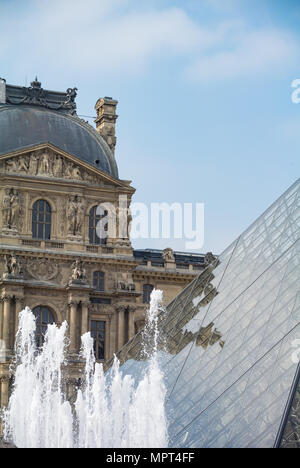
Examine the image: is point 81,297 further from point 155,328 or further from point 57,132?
point 155,328

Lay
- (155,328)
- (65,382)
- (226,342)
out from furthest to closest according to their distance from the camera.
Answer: (65,382) → (155,328) → (226,342)

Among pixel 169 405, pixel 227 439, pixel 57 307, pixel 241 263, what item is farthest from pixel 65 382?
pixel 227 439

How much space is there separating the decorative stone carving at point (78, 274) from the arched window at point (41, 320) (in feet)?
6.48

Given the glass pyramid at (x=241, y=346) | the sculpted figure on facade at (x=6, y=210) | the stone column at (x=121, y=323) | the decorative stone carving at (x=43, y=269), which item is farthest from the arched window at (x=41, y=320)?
the glass pyramid at (x=241, y=346)

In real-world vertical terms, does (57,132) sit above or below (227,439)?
above

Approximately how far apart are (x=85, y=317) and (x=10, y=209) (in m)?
6.44

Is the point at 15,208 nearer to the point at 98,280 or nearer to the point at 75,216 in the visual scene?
the point at 75,216

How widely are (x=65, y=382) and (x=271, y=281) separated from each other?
22497mm

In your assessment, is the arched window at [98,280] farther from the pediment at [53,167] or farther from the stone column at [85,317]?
the pediment at [53,167]

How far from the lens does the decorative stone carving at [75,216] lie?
57000mm

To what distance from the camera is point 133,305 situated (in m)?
57.2

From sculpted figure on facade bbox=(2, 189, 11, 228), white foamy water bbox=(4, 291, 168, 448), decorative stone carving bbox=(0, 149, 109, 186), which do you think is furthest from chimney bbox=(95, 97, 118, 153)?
white foamy water bbox=(4, 291, 168, 448)

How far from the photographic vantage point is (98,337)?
5703 cm

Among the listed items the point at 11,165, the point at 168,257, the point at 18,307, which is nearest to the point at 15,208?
the point at 11,165
